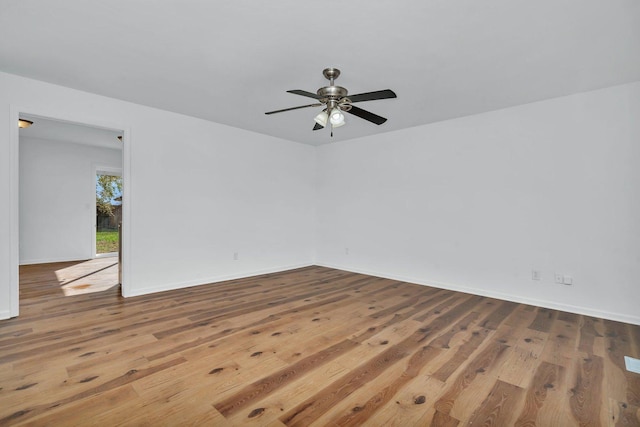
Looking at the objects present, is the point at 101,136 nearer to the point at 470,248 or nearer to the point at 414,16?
the point at 414,16

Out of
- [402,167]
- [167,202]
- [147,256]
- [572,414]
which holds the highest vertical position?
[402,167]

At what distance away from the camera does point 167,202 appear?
4.31 m

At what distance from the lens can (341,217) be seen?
594 cm

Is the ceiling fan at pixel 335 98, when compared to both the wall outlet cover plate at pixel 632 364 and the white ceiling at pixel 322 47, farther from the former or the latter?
the wall outlet cover plate at pixel 632 364

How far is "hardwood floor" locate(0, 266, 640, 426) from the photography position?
5.66ft

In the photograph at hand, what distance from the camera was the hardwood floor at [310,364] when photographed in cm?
173

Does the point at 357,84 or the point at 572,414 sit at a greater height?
the point at 357,84

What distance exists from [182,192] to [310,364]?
324 centimetres

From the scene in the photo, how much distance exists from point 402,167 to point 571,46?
2.71 meters

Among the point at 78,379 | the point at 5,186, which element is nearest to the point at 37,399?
the point at 78,379

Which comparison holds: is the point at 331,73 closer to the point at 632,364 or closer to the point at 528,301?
the point at 632,364

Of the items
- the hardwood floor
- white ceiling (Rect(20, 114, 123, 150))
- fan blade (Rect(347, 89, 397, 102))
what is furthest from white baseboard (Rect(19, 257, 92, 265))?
fan blade (Rect(347, 89, 397, 102))

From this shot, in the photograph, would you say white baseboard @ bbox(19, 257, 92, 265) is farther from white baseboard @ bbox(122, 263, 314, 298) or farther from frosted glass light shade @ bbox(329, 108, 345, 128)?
frosted glass light shade @ bbox(329, 108, 345, 128)

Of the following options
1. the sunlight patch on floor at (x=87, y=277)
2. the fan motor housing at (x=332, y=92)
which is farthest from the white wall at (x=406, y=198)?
the fan motor housing at (x=332, y=92)
